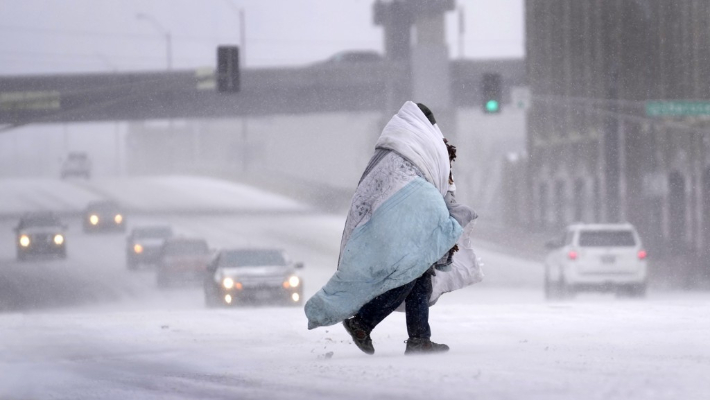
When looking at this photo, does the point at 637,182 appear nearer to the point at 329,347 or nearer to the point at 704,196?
the point at 704,196

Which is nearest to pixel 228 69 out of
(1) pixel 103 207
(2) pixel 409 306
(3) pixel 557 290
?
(3) pixel 557 290

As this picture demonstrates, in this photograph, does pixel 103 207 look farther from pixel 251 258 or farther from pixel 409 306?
pixel 409 306

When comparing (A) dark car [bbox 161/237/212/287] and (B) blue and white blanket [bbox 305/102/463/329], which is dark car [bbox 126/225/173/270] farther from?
(B) blue and white blanket [bbox 305/102/463/329]

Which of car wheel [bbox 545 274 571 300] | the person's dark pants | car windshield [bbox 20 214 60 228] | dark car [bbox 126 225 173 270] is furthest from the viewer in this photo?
car windshield [bbox 20 214 60 228]

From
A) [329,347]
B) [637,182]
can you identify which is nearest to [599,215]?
[637,182]

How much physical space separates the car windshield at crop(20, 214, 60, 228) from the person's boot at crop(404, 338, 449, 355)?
39218 mm

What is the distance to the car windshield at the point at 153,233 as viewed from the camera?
42.7 meters

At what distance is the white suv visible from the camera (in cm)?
2648

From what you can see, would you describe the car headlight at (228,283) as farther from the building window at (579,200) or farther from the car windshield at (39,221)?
the building window at (579,200)

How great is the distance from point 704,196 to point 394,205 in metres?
40.9

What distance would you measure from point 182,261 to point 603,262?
527 inches

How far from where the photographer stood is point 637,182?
53.0 meters

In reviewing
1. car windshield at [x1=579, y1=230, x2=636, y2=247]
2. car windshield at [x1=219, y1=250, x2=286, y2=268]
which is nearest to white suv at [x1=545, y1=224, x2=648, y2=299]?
car windshield at [x1=579, y1=230, x2=636, y2=247]

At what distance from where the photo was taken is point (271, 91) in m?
75.8
